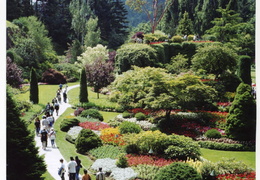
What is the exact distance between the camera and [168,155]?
12.7 meters

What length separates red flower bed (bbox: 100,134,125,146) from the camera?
14666 millimetres

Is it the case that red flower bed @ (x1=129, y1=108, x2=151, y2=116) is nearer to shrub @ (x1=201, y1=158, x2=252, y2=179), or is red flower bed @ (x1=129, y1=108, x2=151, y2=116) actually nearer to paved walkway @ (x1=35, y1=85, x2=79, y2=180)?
paved walkway @ (x1=35, y1=85, x2=79, y2=180)

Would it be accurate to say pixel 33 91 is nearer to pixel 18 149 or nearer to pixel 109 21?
pixel 18 149

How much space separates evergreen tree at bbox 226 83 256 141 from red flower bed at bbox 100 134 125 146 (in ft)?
20.1

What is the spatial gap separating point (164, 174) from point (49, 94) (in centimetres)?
1566

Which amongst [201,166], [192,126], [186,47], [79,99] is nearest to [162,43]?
[186,47]

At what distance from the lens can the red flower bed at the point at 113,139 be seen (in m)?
14.7

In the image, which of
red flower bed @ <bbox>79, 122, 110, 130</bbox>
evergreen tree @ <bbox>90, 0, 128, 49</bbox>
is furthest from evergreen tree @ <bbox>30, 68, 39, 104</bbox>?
evergreen tree @ <bbox>90, 0, 128, 49</bbox>

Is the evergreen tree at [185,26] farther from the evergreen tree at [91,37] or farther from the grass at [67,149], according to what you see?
the grass at [67,149]

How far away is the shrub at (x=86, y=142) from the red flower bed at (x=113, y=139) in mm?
777

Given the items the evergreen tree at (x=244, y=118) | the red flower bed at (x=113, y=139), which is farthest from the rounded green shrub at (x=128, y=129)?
the evergreen tree at (x=244, y=118)

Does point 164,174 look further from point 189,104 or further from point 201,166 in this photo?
point 189,104

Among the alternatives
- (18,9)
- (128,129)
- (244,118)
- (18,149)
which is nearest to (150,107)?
(128,129)

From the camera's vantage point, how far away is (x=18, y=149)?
8789 mm
